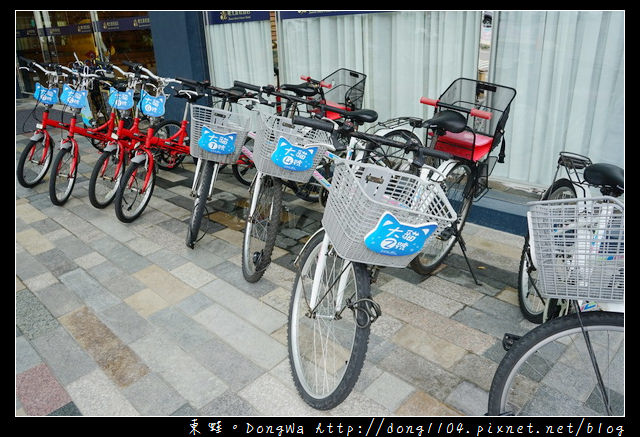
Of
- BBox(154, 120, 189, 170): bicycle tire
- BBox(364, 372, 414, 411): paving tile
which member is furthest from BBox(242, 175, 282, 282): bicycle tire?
BBox(154, 120, 189, 170): bicycle tire

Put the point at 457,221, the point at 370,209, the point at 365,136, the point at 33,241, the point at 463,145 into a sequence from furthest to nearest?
1. the point at 33,241
2. the point at 457,221
3. the point at 463,145
4. the point at 365,136
5. the point at 370,209

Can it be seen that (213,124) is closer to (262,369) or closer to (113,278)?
(113,278)

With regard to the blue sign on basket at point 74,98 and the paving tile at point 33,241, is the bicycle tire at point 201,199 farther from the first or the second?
the blue sign on basket at point 74,98

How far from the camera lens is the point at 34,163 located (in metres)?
5.90

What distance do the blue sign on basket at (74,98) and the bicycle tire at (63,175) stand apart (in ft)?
1.72

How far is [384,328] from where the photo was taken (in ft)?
10.4

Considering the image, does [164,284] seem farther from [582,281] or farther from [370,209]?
[582,281]

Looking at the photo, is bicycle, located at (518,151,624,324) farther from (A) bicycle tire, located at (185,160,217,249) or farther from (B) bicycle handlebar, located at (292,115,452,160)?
(A) bicycle tire, located at (185,160,217,249)

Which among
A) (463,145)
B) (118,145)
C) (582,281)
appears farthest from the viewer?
(118,145)

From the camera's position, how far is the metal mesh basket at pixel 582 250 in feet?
5.52

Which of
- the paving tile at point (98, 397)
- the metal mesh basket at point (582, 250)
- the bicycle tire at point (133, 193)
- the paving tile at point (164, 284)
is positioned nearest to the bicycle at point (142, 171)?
the bicycle tire at point (133, 193)

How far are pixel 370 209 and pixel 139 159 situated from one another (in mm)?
3434

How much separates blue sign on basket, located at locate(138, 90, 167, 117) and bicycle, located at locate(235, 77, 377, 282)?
5.47 feet

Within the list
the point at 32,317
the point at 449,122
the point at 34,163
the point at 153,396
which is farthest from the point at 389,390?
the point at 34,163
